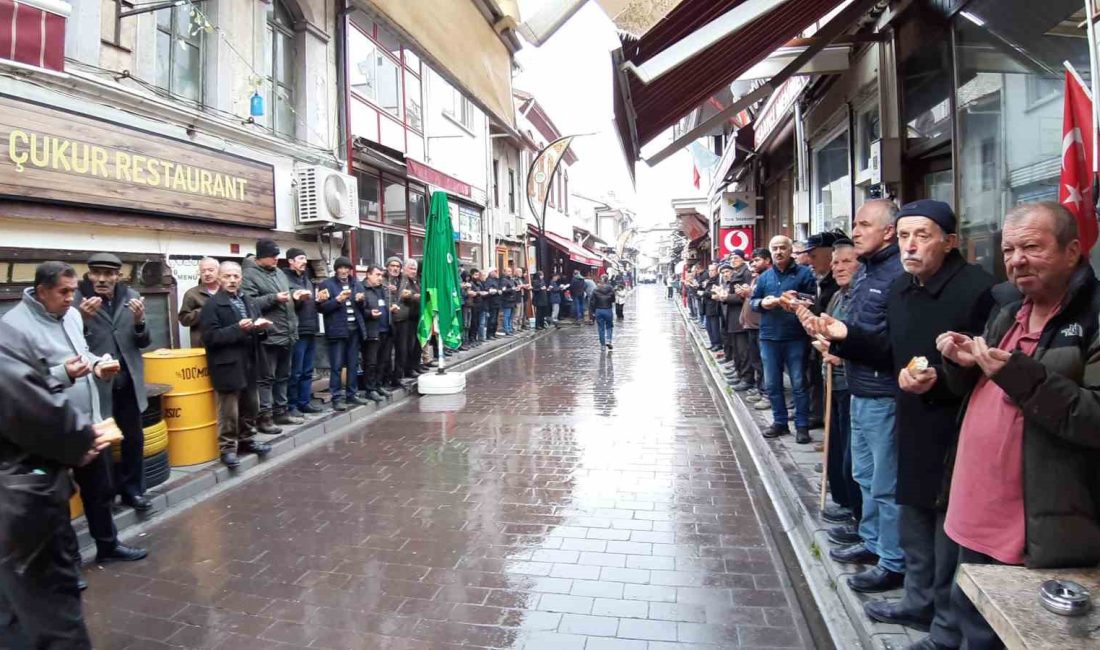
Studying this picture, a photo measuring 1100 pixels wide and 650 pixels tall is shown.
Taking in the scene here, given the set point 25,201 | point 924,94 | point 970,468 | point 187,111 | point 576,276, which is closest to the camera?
point 970,468

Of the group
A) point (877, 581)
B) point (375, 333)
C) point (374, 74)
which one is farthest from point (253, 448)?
point (374, 74)

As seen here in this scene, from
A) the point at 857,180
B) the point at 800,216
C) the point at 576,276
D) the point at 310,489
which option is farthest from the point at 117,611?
the point at 576,276

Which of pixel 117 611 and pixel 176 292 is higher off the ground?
pixel 176 292

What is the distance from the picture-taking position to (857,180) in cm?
805

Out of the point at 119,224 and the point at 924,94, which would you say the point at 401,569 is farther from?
the point at 924,94

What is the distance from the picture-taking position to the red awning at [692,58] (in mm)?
5445

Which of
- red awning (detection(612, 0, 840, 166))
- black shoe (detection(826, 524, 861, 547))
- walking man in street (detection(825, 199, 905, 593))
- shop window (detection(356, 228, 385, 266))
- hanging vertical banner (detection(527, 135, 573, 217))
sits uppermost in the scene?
hanging vertical banner (detection(527, 135, 573, 217))

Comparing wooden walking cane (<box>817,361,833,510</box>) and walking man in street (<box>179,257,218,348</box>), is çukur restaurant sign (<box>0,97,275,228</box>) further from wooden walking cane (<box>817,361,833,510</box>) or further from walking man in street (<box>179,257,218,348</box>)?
wooden walking cane (<box>817,361,833,510</box>)

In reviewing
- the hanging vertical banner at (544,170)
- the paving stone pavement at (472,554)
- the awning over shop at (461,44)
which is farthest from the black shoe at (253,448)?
the hanging vertical banner at (544,170)

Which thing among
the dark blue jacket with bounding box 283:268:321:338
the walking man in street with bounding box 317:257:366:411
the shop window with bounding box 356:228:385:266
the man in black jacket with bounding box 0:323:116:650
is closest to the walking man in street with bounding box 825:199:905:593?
the man in black jacket with bounding box 0:323:116:650

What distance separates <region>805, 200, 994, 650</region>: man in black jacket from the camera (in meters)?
2.71

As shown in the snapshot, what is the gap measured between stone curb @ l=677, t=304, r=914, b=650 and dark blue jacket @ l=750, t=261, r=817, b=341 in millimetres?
1087

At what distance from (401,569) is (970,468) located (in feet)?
10.5

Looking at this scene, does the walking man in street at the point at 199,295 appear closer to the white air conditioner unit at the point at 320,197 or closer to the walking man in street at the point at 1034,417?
the white air conditioner unit at the point at 320,197
